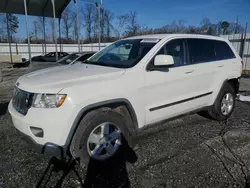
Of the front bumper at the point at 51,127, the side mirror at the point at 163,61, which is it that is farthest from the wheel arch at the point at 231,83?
the front bumper at the point at 51,127

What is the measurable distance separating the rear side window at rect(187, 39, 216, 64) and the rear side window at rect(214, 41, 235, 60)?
14 centimetres

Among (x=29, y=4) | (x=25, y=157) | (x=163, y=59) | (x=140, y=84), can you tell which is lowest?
(x=25, y=157)

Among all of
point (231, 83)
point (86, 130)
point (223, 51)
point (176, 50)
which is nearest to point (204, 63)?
point (176, 50)

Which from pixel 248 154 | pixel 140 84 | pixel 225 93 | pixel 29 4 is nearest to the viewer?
pixel 140 84

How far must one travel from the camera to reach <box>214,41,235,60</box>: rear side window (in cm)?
444

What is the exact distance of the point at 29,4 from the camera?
17.0m

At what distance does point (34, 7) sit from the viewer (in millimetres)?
17594

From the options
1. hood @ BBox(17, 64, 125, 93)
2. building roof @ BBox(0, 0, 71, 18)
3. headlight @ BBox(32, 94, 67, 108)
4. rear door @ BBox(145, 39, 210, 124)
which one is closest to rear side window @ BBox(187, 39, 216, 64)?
rear door @ BBox(145, 39, 210, 124)

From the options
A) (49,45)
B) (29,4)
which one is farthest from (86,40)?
(29,4)

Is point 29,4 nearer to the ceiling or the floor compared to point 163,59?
nearer to the ceiling

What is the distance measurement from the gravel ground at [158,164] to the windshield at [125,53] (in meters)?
1.44

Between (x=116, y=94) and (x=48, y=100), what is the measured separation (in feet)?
2.84

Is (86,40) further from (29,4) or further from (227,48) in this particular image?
(227,48)

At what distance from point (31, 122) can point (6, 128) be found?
2246 mm
